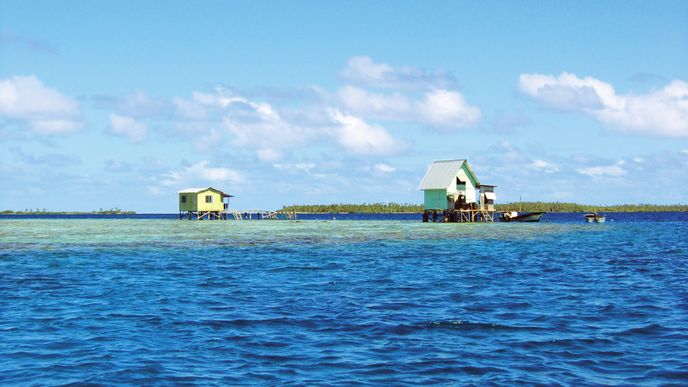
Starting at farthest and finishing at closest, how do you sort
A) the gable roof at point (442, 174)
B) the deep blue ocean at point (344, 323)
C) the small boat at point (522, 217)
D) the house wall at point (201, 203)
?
the house wall at point (201, 203) < the small boat at point (522, 217) < the gable roof at point (442, 174) < the deep blue ocean at point (344, 323)

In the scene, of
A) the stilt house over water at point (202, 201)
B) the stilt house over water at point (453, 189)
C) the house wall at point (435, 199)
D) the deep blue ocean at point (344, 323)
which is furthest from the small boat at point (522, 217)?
the deep blue ocean at point (344, 323)

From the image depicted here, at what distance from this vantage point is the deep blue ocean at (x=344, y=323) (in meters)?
10.8

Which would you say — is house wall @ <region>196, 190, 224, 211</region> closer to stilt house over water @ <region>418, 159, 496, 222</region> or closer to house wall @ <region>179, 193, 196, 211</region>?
house wall @ <region>179, 193, 196, 211</region>

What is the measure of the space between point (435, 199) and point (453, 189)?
253 cm

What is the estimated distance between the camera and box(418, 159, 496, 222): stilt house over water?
263 ft

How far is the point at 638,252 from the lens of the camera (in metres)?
37.4

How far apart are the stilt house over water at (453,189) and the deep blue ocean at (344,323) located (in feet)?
166

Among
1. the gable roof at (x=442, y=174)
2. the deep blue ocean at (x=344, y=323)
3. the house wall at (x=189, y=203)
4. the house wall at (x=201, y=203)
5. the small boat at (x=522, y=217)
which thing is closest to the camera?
the deep blue ocean at (x=344, y=323)

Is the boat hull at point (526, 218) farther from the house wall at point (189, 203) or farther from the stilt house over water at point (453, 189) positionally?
the house wall at point (189, 203)

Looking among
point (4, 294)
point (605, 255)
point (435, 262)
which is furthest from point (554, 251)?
point (4, 294)

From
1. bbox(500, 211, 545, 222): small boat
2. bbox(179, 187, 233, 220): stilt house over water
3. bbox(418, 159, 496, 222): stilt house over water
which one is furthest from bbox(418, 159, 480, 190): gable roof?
bbox(179, 187, 233, 220): stilt house over water

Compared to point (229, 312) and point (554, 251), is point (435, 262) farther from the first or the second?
point (229, 312)

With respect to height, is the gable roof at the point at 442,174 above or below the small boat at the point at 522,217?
above

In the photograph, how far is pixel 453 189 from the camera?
8088 centimetres
